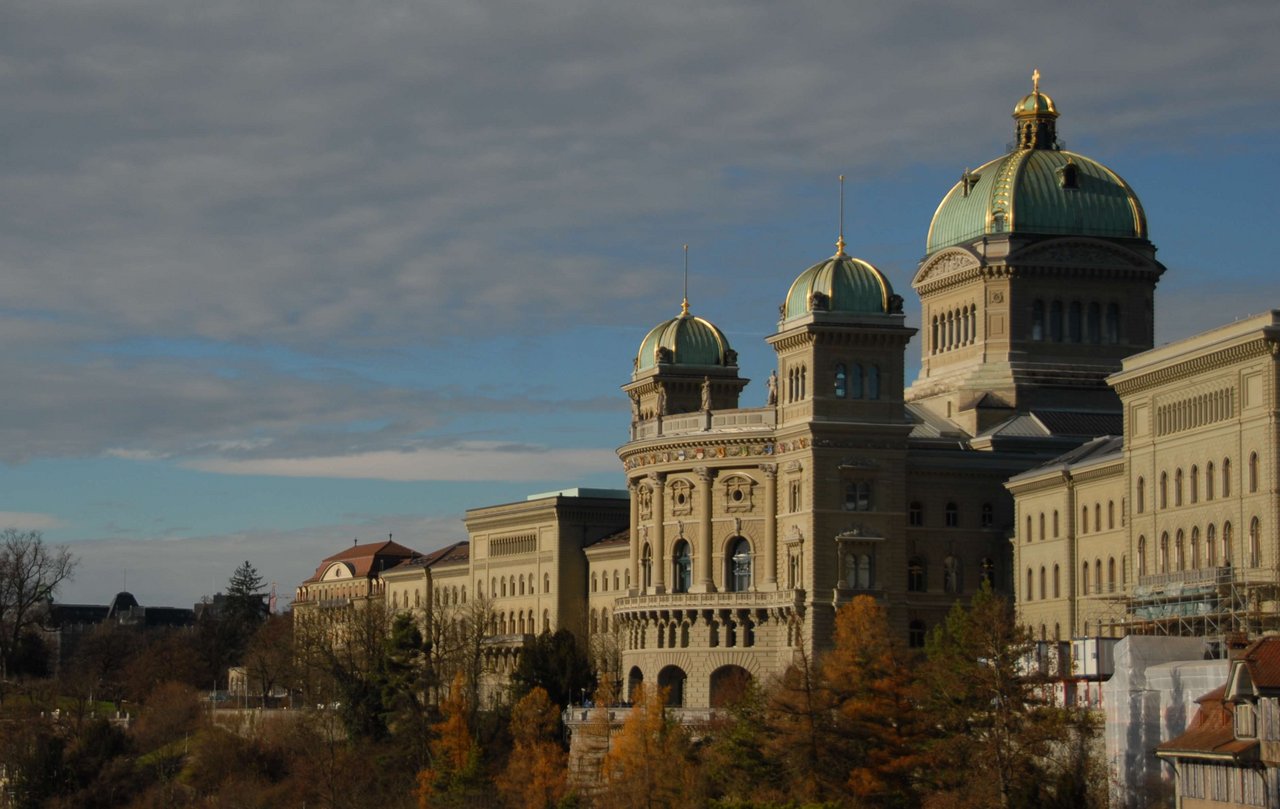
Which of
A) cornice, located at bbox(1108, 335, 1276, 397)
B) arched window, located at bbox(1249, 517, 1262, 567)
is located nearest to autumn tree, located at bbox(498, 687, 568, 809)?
cornice, located at bbox(1108, 335, 1276, 397)

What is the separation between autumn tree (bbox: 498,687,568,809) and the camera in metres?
122

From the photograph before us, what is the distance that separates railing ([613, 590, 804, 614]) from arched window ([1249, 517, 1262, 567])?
118ft

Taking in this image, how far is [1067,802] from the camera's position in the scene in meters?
85.8

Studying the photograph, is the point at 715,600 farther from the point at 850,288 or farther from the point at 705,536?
the point at 850,288

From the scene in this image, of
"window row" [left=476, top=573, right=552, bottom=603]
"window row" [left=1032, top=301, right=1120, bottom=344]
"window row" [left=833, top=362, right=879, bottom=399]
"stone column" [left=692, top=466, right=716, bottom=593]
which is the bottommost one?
"window row" [left=476, top=573, right=552, bottom=603]

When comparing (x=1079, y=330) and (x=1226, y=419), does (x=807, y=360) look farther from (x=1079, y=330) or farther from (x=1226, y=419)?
(x=1226, y=419)

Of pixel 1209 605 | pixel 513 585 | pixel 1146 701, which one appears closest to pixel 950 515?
pixel 1209 605

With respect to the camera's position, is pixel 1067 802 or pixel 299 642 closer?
pixel 1067 802

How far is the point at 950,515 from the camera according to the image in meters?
138

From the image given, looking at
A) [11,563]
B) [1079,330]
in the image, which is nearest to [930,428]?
[1079,330]

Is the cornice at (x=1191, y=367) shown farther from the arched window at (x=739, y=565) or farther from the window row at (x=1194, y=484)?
the arched window at (x=739, y=565)

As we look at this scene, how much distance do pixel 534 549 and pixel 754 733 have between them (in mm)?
75058

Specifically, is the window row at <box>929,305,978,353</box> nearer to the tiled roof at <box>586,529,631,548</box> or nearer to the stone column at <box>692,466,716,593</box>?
the stone column at <box>692,466,716,593</box>

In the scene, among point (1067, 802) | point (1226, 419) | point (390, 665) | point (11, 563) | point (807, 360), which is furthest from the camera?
point (11, 563)
